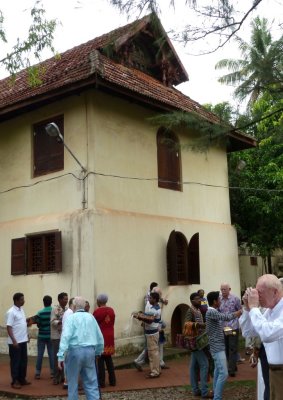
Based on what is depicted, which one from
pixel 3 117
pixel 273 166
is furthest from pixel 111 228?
pixel 273 166

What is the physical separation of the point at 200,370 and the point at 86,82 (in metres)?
6.67

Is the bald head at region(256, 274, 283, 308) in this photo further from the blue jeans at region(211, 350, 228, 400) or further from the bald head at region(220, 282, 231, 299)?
the bald head at region(220, 282, 231, 299)

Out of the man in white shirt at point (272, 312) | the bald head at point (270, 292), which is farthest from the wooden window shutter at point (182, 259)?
the bald head at point (270, 292)

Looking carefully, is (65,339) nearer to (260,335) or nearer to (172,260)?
(260,335)

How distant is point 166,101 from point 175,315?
18.7 ft

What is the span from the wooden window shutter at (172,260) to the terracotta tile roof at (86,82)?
130 inches

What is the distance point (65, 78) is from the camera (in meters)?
11.8

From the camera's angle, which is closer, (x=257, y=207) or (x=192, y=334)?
(x=192, y=334)

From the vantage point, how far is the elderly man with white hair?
21.0 feet

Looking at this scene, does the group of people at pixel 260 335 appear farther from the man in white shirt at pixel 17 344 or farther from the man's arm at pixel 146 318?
the man in white shirt at pixel 17 344

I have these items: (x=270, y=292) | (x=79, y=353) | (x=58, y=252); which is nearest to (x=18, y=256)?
(x=58, y=252)

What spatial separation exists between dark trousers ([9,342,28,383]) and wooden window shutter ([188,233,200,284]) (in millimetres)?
5484

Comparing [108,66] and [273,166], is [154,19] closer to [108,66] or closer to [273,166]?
[108,66]

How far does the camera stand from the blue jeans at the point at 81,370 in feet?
21.0
